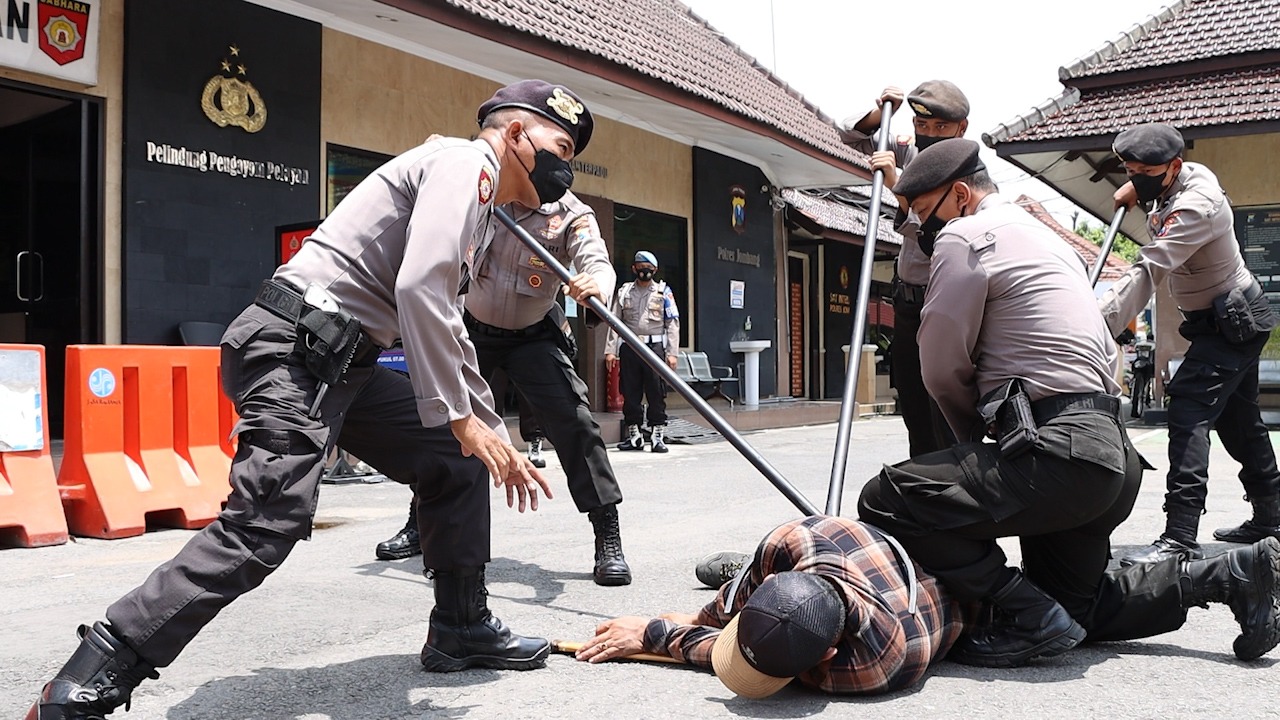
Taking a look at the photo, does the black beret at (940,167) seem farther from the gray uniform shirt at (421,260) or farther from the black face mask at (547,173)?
the gray uniform shirt at (421,260)

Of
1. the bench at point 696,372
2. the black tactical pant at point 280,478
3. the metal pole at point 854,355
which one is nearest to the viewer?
the black tactical pant at point 280,478

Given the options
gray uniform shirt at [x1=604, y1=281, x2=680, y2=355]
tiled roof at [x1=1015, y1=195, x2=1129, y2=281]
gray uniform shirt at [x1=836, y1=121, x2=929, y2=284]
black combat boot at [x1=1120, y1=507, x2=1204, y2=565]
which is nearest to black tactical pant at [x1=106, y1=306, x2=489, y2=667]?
gray uniform shirt at [x1=836, y1=121, x2=929, y2=284]

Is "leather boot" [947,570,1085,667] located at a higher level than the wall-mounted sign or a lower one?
lower

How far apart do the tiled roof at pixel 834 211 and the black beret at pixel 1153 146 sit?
41.6ft

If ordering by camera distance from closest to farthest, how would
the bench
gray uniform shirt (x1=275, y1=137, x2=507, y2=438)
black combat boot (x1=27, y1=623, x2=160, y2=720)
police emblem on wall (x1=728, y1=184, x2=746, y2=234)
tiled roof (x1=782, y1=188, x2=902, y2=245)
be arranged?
black combat boot (x1=27, y1=623, x2=160, y2=720)
gray uniform shirt (x1=275, y1=137, x2=507, y2=438)
the bench
police emblem on wall (x1=728, y1=184, x2=746, y2=234)
tiled roof (x1=782, y1=188, x2=902, y2=245)

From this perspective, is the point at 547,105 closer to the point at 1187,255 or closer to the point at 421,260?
the point at 421,260

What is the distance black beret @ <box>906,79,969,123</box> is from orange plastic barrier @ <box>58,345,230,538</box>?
4.14 metres

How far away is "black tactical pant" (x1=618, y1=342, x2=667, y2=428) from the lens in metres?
10.6

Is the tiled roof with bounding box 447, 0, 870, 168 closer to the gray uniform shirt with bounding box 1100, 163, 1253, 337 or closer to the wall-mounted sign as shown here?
the wall-mounted sign

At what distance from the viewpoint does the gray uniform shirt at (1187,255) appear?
4.46 metres

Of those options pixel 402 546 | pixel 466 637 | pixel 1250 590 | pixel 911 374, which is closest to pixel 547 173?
pixel 466 637

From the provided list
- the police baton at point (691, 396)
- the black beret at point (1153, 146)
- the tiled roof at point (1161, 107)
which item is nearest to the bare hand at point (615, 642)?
the police baton at point (691, 396)

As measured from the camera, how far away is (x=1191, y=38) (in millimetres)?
14758

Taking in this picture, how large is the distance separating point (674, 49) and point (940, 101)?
32.2 ft
